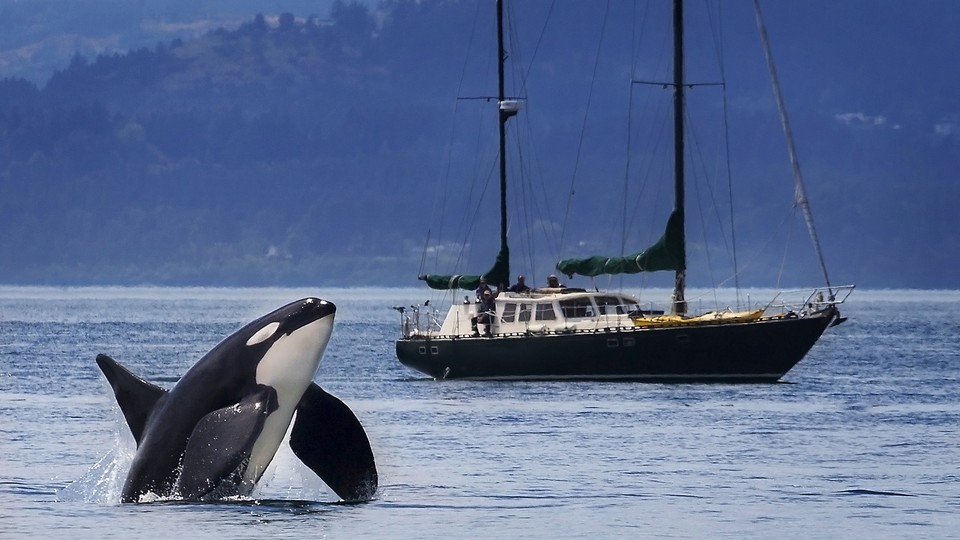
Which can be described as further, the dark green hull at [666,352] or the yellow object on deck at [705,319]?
the dark green hull at [666,352]

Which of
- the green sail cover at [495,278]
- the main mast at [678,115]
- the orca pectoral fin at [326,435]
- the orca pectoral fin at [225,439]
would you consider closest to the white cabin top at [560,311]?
the main mast at [678,115]

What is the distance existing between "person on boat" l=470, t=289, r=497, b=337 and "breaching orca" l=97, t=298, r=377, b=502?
31349 mm

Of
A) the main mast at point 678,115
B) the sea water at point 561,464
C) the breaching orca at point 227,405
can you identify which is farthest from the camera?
the main mast at point 678,115

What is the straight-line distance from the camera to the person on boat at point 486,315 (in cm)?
5447

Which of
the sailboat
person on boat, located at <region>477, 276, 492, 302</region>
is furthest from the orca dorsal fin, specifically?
person on boat, located at <region>477, 276, 492, 302</region>

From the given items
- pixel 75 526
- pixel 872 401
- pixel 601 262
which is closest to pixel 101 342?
pixel 601 262

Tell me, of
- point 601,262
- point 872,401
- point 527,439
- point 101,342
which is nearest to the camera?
point 527,439

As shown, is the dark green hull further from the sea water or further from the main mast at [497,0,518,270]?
the main mast at [497,0,518,270]

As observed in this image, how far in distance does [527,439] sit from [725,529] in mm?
12627

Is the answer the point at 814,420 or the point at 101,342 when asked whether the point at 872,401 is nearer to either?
the point at 814,420

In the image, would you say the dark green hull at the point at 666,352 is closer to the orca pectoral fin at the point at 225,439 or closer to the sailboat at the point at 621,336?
the sailboat at the point at 621,336

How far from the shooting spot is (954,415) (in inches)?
1753

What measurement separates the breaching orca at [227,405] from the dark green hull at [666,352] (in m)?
28.7

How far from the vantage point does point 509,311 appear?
54.2 metres
